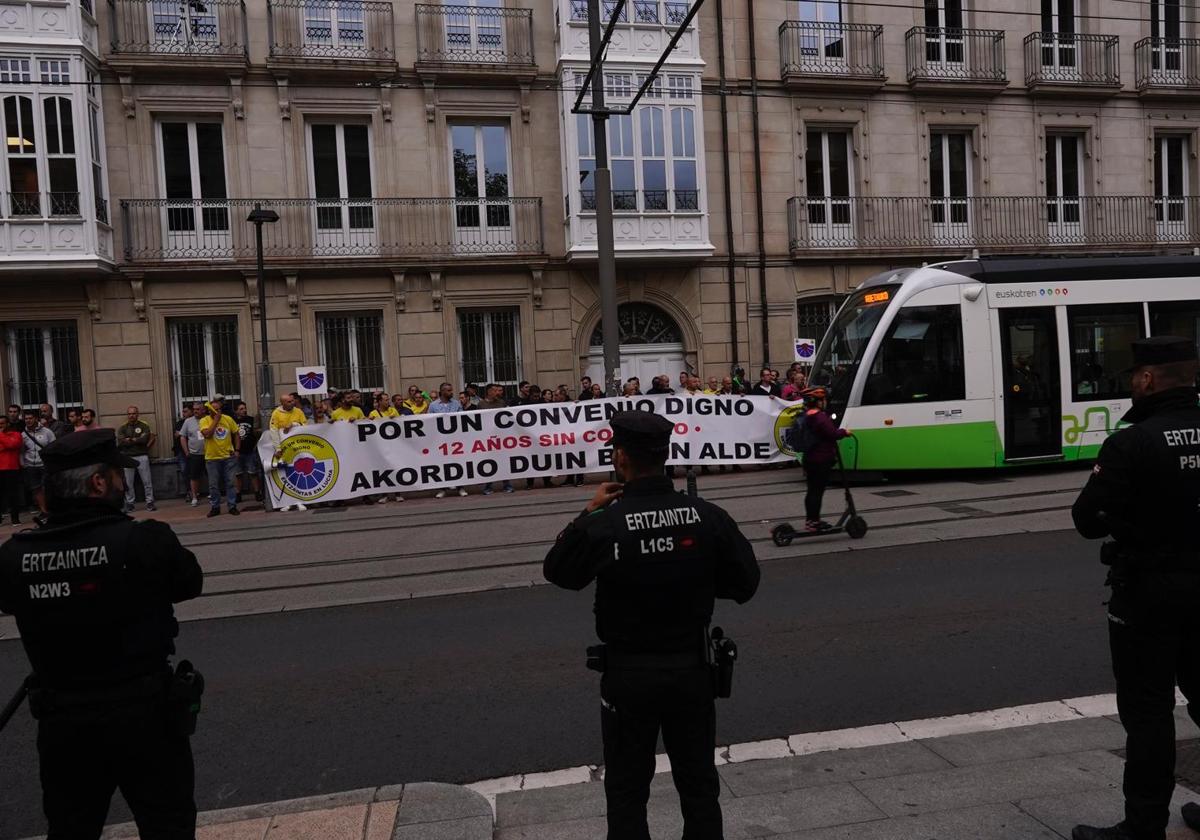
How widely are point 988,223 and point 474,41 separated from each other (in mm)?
12919

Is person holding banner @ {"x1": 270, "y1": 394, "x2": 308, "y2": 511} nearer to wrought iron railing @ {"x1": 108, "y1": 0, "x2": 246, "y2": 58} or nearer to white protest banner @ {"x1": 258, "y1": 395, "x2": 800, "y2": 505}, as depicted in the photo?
white protest banner @ {"x1": 258, "y1": 395, "x2": 800, "y2": 505}

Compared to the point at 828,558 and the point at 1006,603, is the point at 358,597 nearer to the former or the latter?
the point at 828,558

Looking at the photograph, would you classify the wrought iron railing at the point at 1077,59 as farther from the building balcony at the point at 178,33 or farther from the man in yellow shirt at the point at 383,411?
the building balcony at the point at 178,33

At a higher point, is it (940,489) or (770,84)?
(770,84)

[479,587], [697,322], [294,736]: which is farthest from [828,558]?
[697,322]

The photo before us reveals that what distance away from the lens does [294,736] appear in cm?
472

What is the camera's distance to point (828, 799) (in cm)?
368

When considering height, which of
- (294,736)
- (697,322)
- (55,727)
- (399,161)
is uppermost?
(399,161)

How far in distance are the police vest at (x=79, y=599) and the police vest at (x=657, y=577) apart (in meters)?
1.46

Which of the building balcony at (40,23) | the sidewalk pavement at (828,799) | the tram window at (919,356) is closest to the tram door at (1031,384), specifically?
the tram window at (919,356)

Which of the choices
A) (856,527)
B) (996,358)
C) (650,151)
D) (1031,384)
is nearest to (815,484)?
(856,527)

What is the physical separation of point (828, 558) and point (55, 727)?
22.3 ft

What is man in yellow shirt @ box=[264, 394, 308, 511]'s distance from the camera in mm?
13328

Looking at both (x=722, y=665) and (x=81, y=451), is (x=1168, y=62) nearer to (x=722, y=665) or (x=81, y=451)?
(x=722, y=665)
